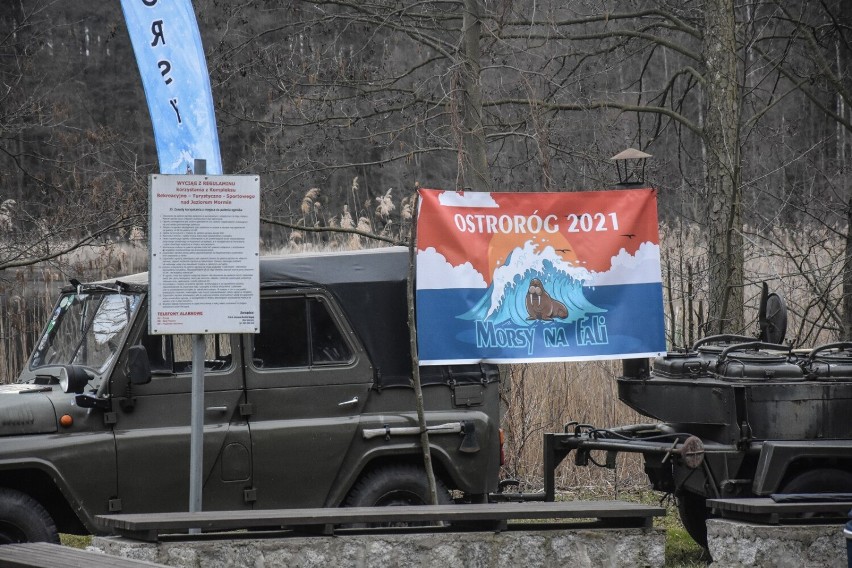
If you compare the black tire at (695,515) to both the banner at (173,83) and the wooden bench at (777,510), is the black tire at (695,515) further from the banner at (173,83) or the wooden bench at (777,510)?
the banner at (173,83)

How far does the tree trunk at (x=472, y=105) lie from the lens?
11.6m

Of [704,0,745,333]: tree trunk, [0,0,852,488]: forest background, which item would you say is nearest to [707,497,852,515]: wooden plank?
[0,0,852,488]: forest background

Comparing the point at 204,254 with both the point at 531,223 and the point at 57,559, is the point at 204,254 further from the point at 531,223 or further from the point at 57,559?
the point at 531,223

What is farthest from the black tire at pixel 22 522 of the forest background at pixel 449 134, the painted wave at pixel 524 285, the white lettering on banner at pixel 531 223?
the forest background at pixel 449 134

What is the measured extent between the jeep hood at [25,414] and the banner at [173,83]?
1.88m

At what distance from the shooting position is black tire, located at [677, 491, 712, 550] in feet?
27.9

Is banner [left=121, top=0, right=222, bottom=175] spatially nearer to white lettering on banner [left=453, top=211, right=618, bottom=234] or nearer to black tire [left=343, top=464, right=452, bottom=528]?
white lettering on banner [left=453, top=211, right=618, bottom=234]

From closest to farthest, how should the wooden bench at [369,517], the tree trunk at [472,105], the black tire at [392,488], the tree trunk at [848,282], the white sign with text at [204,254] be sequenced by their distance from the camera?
the wooden bench at [369,517] < the white sign with text at [204,254] < the black tire at [392,488] < the tree trunk at [472,105] < the tree trunk at [848,282]

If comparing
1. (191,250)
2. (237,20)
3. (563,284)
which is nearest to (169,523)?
(191,250)

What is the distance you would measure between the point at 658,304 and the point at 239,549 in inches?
150

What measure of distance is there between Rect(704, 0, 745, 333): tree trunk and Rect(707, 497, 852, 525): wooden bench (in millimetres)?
6022

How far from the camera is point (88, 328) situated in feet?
25.8

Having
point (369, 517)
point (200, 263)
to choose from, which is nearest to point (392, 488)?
point (369, 517)

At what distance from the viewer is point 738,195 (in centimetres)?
1275
